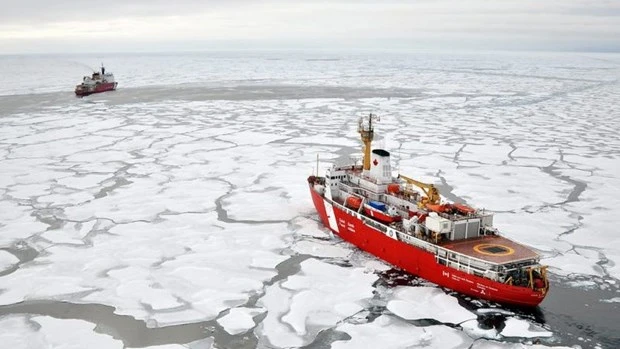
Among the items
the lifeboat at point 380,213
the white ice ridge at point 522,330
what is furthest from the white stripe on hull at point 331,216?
the white ice ridge at point 522,330

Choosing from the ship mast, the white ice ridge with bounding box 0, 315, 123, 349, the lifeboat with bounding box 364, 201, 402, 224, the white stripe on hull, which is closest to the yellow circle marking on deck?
the lifeboat with bounding box 364, 201, 402, 224

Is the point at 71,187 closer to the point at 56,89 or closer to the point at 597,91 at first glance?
the point at 56,89

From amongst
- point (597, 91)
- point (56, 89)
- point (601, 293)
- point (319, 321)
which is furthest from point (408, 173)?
point (56, 89)

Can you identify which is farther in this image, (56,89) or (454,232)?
(56,89)

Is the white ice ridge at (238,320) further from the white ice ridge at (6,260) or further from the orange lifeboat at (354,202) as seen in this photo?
the white ice ridge at (6,260)

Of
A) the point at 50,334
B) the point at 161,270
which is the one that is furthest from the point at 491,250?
the point at 50,334

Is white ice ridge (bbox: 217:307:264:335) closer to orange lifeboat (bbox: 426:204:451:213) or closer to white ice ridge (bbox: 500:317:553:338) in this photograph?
white ice ridge (bbox: 500:317:553:338)

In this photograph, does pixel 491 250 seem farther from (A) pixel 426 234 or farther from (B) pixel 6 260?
(B) pixel 6 260
